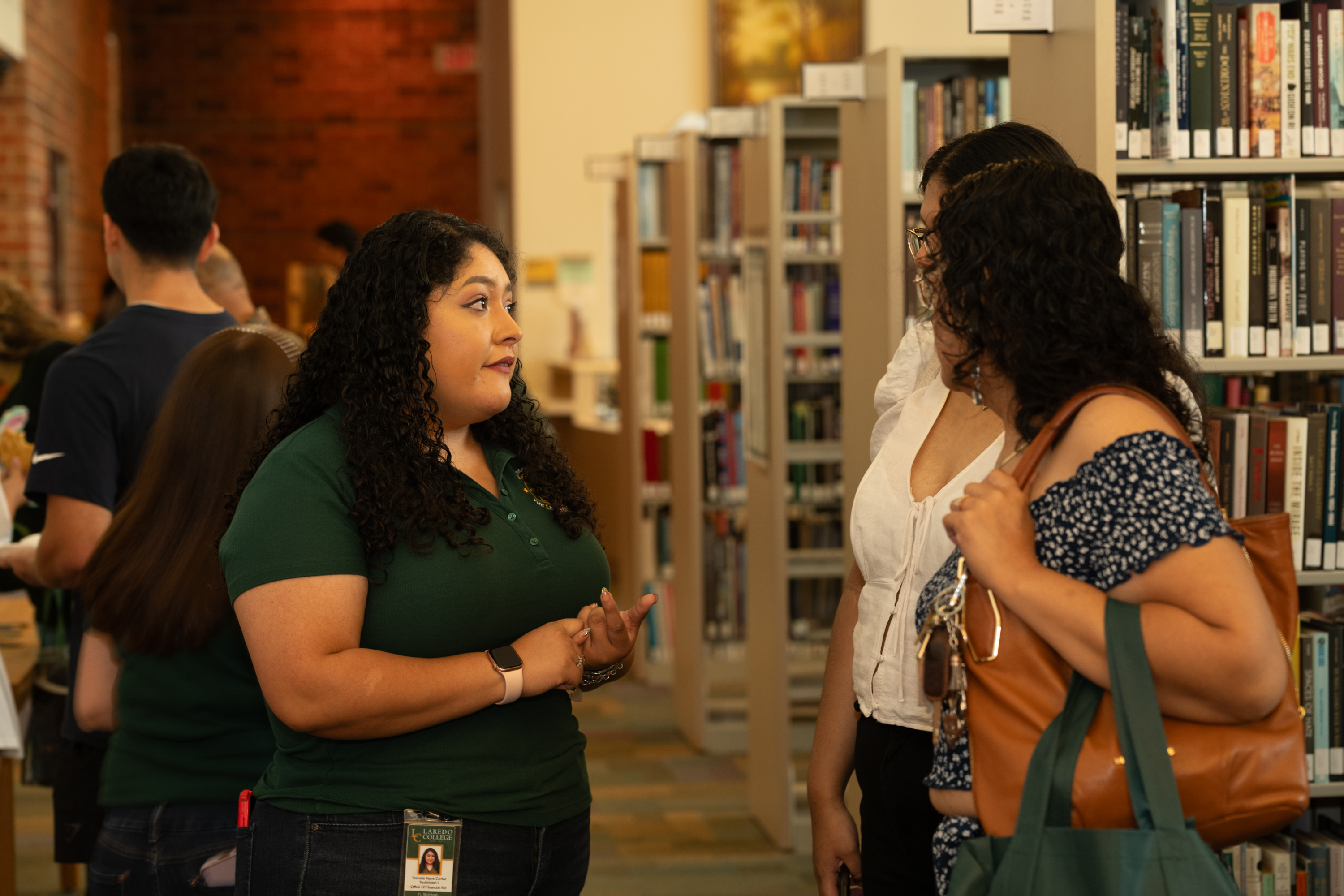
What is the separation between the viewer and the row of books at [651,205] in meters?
5.79

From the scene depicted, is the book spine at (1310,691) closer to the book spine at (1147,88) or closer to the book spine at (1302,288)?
the book spine at (1302,288)

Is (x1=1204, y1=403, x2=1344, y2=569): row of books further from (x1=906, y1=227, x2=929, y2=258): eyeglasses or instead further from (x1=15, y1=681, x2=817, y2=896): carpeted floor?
(x1=15, y1=681, x2=817, y2=896): carpeted floor

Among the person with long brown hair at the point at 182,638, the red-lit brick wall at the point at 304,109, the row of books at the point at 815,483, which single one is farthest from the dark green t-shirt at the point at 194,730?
the red-lit brick wall at the point at 304,109

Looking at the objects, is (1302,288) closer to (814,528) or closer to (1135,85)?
(1135,85)

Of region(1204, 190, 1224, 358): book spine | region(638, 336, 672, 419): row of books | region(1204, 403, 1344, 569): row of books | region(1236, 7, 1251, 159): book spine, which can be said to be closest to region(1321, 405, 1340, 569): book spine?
region(1204, 403, 1344, 569): row of books

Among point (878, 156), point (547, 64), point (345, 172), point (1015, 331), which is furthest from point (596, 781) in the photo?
point (345, 172)

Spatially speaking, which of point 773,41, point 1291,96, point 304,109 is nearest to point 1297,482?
point 1291,96

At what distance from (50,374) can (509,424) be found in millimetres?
1080

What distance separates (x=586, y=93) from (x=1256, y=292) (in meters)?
7.02

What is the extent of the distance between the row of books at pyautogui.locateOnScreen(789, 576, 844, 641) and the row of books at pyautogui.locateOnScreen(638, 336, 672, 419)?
1393 mm

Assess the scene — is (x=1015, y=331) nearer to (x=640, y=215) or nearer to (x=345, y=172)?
(x=640, y=215)

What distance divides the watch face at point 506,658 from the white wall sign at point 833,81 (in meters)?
2.05

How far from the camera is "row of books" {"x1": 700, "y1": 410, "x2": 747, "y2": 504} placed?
16.3 feet

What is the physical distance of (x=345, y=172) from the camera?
12430 mm
